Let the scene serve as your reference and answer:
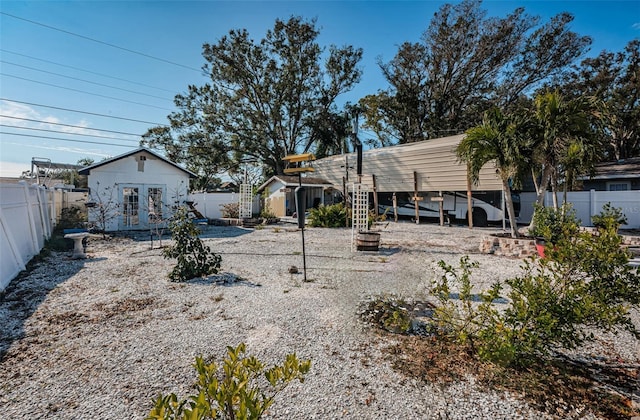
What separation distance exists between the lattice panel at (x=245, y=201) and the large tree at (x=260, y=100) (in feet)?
30.7

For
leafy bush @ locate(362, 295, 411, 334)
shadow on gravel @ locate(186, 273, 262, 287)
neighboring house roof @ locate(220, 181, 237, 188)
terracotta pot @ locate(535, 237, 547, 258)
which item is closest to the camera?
leafy bush @ locate(362, 295, 411, 334)

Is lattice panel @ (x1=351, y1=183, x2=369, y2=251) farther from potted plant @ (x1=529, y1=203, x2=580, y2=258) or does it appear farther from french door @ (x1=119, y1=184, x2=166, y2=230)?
french door @ (x1=119, y1=184, x2=166, y2=230)

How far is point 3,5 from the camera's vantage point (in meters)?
11.9

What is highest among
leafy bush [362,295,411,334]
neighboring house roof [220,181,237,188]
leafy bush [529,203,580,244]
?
neighboring house roof [220,181,237,188]

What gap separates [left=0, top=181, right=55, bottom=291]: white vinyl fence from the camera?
5.27m

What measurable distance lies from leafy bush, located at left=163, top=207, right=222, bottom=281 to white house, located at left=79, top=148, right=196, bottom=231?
665 centimetres

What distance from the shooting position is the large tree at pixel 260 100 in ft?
78.6

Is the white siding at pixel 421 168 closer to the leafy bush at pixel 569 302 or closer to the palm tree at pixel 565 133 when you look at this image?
the palm tree at pixel 565 133

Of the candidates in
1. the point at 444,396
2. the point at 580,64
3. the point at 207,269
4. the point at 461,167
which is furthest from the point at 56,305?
the point at 580,64

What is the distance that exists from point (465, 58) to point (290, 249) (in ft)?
64.2

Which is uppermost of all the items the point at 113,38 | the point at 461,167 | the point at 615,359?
the point at 113,38

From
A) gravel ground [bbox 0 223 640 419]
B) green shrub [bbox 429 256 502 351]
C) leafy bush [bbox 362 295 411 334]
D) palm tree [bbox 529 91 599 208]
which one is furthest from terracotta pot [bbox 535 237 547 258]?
green shrub [bbox 429 256 502 351]

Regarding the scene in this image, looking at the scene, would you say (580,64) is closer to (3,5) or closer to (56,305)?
(56,305)

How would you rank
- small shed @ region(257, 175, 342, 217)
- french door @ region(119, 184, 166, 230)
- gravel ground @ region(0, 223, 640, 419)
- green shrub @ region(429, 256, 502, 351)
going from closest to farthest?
gravel ground @ region(0, 223, 640, 419) → green shrub @ region(429, 256, 502, 351) → french door @ region(119, 184, 166, 230) → small shed @ region(257, 175, 342, 217)
